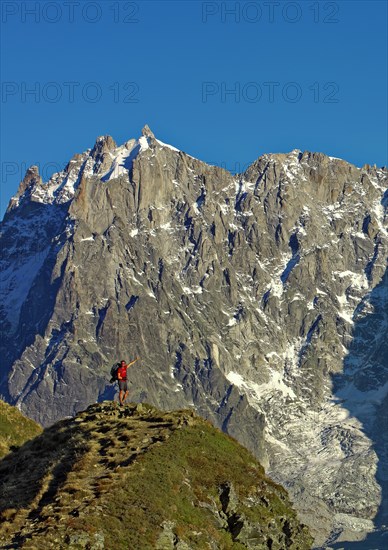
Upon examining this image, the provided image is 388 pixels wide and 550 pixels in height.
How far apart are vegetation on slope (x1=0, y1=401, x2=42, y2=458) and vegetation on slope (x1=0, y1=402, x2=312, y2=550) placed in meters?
13.5

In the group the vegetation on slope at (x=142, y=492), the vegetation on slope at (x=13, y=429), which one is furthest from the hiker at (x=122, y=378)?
the vegetation on slope at (x=13, y=429)

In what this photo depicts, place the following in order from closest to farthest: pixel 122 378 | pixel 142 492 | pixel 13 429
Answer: pixel 142 492 < pixel 122 378 < pixel 13 429

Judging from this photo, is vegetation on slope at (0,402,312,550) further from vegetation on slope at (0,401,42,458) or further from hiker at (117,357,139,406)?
vegetation on slope at (0,401,42,458)

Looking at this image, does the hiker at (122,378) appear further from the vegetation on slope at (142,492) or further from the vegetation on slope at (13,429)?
the vegetation on slope at (13,429)

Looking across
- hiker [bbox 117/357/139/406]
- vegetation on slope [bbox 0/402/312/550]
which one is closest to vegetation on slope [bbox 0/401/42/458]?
hiker [bbox 117/357/139/406]

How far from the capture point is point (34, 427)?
315 feet

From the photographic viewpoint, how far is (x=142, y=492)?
5891 cm

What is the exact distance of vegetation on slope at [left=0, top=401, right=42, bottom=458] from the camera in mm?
87875

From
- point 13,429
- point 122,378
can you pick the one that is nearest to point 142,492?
point 122,378

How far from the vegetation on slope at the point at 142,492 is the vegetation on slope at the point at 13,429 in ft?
44.3

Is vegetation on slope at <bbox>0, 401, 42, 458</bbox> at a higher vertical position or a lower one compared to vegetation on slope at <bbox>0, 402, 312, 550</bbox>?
higher

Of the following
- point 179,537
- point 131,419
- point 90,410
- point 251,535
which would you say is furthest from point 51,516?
point 90,410

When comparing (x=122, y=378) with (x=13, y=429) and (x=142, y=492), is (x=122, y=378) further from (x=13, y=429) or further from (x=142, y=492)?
(x=142, y=492)

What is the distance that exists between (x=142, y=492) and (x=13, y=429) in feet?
117
